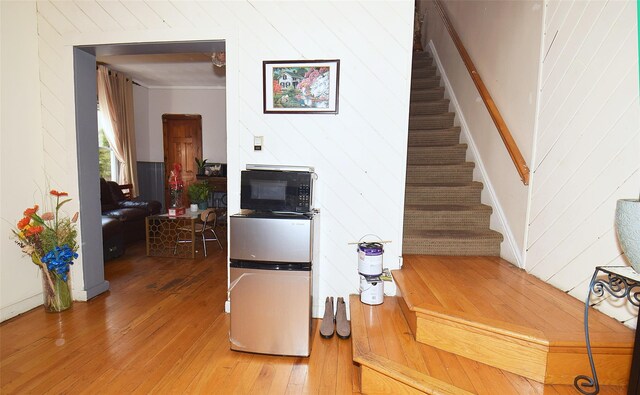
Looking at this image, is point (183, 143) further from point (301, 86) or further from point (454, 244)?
point (454, 244)

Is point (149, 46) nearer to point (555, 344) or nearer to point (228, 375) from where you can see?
point (228, 375)

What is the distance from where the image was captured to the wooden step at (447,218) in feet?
10.5

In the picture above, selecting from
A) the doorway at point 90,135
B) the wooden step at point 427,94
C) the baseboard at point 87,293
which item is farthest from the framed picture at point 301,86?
the baseboard at point 87,293

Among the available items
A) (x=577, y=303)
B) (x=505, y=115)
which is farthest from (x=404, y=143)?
(x=577, y=303)

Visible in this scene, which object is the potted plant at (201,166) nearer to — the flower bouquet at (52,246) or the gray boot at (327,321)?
the flower bouquet at (52,246)

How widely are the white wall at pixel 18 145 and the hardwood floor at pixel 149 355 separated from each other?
0.28m

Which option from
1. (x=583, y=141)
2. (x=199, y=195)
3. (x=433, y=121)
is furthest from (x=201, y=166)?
(x=583, y=141)

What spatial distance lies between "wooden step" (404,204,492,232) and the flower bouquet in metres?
3.01

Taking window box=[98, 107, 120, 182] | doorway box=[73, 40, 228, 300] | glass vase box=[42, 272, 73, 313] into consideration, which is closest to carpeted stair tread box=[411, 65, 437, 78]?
doorway box=[73, 40, 228, 300]

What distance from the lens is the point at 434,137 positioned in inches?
157

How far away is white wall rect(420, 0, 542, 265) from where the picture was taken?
2.65m

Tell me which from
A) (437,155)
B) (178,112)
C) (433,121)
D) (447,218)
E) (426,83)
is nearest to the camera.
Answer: (447,218)

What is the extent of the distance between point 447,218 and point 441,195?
31 centimetres

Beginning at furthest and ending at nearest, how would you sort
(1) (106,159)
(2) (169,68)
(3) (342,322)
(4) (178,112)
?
(4) (178,112) < (1) (106,159) < (2) (169,68) < (3) (342,322)
